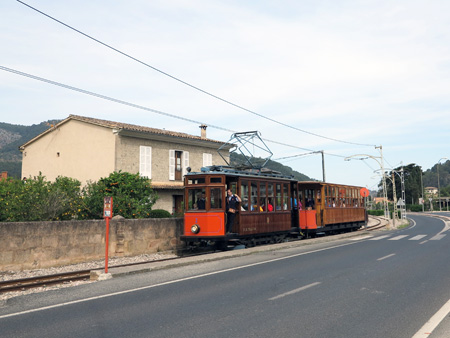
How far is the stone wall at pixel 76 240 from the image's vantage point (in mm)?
12977

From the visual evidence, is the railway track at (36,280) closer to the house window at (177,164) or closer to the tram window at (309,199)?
the tram window at (309,199)

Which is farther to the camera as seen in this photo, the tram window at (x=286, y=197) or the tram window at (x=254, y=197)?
the tram window at (x=286, y=197)

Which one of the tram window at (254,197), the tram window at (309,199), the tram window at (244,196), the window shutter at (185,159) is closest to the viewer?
the tram window at (244,196)

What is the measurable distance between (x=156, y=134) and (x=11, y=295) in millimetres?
20644

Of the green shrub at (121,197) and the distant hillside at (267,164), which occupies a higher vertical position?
the distant hillside at (267,164)

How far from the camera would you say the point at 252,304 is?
7.48 m

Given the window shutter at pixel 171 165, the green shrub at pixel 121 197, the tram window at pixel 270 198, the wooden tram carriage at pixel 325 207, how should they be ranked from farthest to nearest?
the window shutter at pixel 171 165, the wooden tram carriage at pixel 325 207, the green shrub at pixel 121 197, the tram window at pixel 270 198

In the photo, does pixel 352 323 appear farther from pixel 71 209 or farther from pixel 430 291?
pixel 71 209

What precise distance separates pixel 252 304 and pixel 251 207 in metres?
10.1

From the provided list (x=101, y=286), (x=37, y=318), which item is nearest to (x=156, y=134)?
(x=101, y=286)

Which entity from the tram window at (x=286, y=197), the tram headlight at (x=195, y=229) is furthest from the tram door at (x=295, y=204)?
the tram headlight at (x=195, y=229)

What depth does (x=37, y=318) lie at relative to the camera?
22.6ft

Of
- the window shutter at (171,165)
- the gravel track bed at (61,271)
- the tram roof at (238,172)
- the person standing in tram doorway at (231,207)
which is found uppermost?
the window shutter at (171,165)

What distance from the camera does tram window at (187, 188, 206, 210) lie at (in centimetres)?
1670
